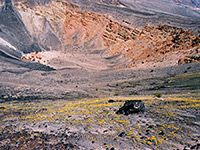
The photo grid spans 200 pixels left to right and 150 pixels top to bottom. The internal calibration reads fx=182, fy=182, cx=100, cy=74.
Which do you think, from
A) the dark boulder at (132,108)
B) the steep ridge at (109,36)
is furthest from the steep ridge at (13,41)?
the dark boulder at (132,108)

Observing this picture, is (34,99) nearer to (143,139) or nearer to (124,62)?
(143,139)

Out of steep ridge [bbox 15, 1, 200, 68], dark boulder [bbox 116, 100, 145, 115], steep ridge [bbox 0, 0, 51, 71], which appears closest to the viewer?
dark boulder [bbox 116, 100, 145, 115]

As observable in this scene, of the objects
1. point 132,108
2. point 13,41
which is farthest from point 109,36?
point 132,108

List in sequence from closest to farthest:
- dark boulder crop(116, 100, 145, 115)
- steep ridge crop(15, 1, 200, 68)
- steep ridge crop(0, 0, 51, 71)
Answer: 1. dark boulder crop(116, 100, 145, 115)
2. steep ridge crop(0, 0, 51, 71)
3. steep ridge crop(15, 1, 200, 68)

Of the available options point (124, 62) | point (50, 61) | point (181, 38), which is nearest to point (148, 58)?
point (124, 62)

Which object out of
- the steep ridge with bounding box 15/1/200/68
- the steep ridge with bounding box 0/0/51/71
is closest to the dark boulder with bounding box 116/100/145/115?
the steep ridge with bounding box 0/0/51/71

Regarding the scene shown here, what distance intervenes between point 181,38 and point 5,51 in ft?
74.4

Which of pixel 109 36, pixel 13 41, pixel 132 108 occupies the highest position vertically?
pixel 109 36

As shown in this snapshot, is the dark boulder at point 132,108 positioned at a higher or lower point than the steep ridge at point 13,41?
lower

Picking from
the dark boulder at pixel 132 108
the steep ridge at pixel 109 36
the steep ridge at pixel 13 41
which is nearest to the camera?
the dark boulder at pixel 132 108

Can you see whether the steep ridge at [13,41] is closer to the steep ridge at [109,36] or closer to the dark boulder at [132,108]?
the steep ridge at [109,36]

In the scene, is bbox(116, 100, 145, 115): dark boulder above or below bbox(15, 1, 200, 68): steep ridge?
below

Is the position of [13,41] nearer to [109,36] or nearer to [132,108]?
[109,36]

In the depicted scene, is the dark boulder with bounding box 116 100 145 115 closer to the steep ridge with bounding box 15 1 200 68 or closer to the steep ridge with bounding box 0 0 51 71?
the steep ridge with bounding box 0 0 51 71
